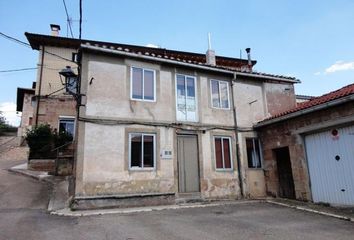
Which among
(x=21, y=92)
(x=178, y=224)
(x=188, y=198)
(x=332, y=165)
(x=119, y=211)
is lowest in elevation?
(x=178, y=224)

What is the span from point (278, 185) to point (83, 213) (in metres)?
8.94

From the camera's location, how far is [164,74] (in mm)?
12625

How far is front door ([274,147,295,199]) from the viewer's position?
12.7 m

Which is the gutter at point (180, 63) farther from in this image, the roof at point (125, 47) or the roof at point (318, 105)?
the roof at point (125, 47)

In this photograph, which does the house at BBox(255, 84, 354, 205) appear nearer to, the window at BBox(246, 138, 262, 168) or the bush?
the window at BBox(246, 138, 262, 168)

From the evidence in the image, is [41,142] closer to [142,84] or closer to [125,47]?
[142,84]

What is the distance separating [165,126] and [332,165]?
6790mm

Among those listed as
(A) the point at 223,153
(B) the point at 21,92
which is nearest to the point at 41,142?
(A) the point at 223,153

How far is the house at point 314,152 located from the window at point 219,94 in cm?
234

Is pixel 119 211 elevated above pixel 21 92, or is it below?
below

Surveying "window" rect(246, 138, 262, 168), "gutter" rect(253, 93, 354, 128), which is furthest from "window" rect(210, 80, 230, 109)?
"window" rect(246, 138, 262, 168)

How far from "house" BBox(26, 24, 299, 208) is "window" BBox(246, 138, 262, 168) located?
0.05 m

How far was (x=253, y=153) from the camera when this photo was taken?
549 inches

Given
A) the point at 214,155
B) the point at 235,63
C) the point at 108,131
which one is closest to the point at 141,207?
the point at 108,131
